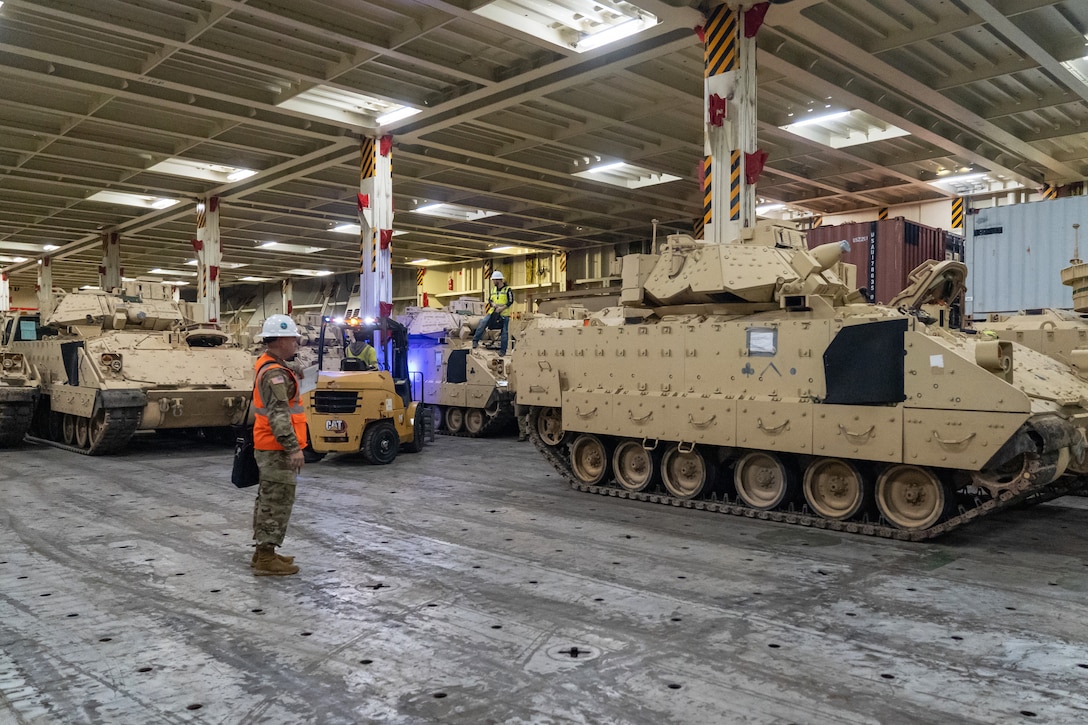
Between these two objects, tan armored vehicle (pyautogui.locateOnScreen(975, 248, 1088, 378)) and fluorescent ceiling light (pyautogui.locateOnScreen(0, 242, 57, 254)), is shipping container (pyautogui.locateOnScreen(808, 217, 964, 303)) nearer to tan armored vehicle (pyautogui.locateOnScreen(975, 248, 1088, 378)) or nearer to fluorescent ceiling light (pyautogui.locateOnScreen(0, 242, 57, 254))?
tan armored vehicle (pyautogui.locateOnScreen(975, 248, 1088, 378))

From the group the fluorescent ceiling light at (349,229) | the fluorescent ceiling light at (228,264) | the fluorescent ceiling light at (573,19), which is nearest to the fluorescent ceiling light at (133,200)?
the fluorescent ceiling light at (349,229)

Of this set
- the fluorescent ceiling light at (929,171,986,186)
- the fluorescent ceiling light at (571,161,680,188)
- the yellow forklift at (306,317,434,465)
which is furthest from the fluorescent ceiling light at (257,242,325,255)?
the fluorescent ceiling light at (929,171,986,186)

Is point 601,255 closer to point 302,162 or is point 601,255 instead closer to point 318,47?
point 302,162

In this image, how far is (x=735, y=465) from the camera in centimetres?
873

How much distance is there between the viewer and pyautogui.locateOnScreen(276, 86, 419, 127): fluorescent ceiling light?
14.8 m

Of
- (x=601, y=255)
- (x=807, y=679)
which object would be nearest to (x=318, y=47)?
(x=807, y=679)

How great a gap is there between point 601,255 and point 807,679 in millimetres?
27881

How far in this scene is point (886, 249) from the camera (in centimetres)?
1683

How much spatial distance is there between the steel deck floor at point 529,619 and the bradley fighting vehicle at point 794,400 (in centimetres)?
59

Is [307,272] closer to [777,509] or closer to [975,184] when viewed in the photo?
[975,184]

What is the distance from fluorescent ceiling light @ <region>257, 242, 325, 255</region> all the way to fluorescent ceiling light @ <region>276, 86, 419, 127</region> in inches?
681

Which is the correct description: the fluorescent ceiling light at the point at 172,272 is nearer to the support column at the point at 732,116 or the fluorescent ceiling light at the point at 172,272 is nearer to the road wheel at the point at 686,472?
the support column at the point at 732,116

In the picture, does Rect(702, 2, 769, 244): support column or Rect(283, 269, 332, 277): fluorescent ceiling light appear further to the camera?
Rect(283, 269, 332, 277): fluorescent ceiling light

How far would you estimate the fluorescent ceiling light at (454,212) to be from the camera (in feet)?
81.9
